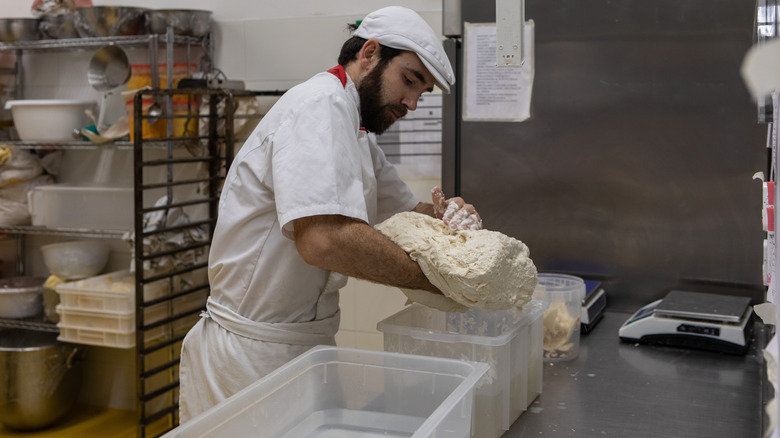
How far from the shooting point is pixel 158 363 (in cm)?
324

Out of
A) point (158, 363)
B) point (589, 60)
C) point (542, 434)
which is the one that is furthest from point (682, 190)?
point (158, 363)

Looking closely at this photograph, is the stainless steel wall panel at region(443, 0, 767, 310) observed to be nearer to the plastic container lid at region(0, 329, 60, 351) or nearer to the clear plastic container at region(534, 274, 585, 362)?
the clear plastic container at region(534, 274, 585, 362)

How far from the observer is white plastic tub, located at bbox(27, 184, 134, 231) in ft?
10.4

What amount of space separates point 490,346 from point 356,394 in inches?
9.5

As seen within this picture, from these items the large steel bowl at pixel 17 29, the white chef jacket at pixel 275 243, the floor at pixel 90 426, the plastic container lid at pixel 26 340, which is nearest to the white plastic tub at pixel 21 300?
the plastic container lid at pixel 26 340

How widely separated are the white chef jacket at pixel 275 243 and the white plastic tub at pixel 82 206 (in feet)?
5.24

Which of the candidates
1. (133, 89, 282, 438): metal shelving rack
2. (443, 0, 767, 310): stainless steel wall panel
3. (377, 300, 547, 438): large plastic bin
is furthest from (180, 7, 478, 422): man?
(133, 89, 282, 438): metal shelving rack

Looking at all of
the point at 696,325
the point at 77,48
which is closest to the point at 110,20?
the point at 77,48

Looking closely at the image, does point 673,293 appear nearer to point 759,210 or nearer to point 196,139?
point 759,210

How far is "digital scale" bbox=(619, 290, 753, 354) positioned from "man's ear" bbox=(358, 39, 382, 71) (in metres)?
0.90

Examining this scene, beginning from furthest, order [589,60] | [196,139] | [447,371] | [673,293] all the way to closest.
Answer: [196,139], [589,60], [673,293], [447,371]

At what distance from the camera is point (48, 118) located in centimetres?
299

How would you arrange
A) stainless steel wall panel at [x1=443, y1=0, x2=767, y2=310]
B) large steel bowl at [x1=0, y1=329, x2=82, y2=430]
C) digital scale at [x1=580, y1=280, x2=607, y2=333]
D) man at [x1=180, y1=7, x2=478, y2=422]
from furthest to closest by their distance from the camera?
large steel bowl at [x1=0, y1=329, x2=82, y2=430]
stainless steel wall panel at [x1=443, y1=0, x2=767, y2=310]
digital scale at [x1=580, y1=280, x2=607, y2=333]
man at [x1=180, y1=7, x2=478, y2=422]

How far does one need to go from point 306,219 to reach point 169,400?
2.18 meters
